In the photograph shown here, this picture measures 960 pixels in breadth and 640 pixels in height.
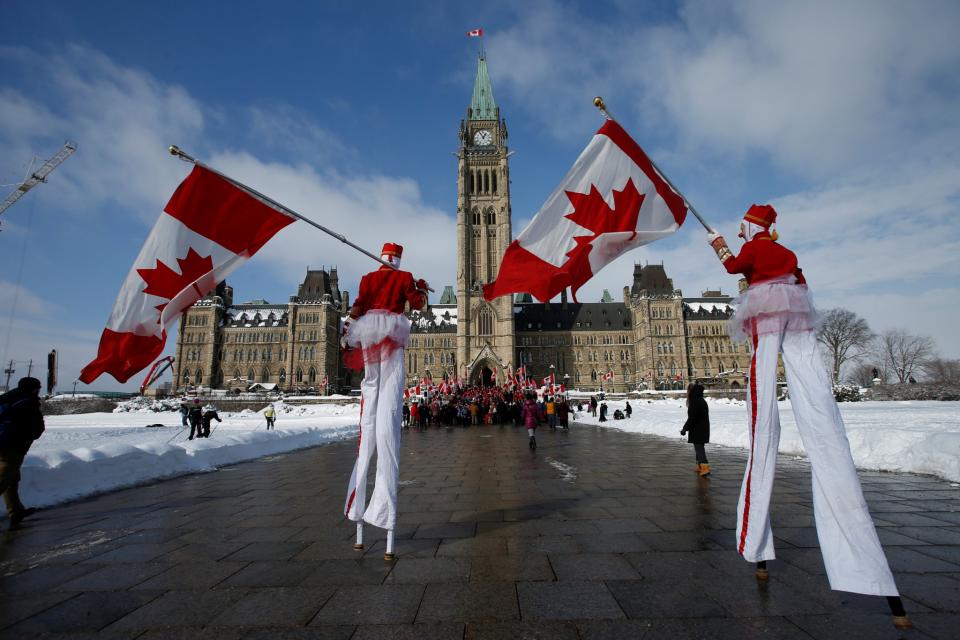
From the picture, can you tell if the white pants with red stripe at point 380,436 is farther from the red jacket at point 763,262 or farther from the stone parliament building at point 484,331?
the stone parliament building at point 484,331

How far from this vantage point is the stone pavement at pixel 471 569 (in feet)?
8.62

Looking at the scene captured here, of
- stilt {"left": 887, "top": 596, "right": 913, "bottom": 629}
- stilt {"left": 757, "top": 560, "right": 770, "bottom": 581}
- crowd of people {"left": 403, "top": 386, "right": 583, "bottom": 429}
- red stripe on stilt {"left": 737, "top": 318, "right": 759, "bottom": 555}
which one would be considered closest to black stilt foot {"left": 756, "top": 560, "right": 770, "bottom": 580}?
stilt {"left": 757, "top": 560, "right": 770, "bottom": 581}

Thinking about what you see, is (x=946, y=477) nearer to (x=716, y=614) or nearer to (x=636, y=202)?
(x=636, y=202)

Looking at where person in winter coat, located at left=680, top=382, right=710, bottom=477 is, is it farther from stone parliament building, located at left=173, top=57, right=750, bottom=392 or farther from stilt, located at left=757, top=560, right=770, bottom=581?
stone parliament building, located at left=173, top=57, right=750, bottom=392

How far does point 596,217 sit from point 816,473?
358 cm

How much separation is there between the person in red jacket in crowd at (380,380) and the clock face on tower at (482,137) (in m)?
77.3

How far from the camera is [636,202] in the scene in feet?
19.1

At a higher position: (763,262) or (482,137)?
(482,137)

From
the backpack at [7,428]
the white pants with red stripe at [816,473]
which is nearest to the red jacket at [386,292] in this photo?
the white pants with red stripe at [816,473]

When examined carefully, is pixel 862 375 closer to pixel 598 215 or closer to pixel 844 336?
pixel 844 336

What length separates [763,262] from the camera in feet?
12.1

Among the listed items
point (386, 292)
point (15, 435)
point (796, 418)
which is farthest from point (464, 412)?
point (796, 418)

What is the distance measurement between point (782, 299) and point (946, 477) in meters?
6.56

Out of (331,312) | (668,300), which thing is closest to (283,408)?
(331,312)
